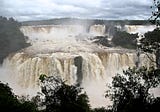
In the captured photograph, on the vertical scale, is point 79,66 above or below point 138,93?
below

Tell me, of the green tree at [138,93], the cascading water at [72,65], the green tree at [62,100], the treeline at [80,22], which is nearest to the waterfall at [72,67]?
the cascading water at [72,65]

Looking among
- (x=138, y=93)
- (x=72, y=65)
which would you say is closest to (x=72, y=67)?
(x=72, y=65)

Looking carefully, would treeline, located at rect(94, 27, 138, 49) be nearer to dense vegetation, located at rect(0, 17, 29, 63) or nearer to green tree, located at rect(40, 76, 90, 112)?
dense vegetation, located at rect(0, 17, 29, 63)

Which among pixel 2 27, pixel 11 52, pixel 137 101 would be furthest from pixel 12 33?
pixel 137 101

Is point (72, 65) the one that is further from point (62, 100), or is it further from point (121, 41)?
point (62, 100)

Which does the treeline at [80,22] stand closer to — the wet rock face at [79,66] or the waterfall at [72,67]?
the waterfall at [72,67]

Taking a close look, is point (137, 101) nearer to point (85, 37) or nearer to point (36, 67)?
point (36, 67)
